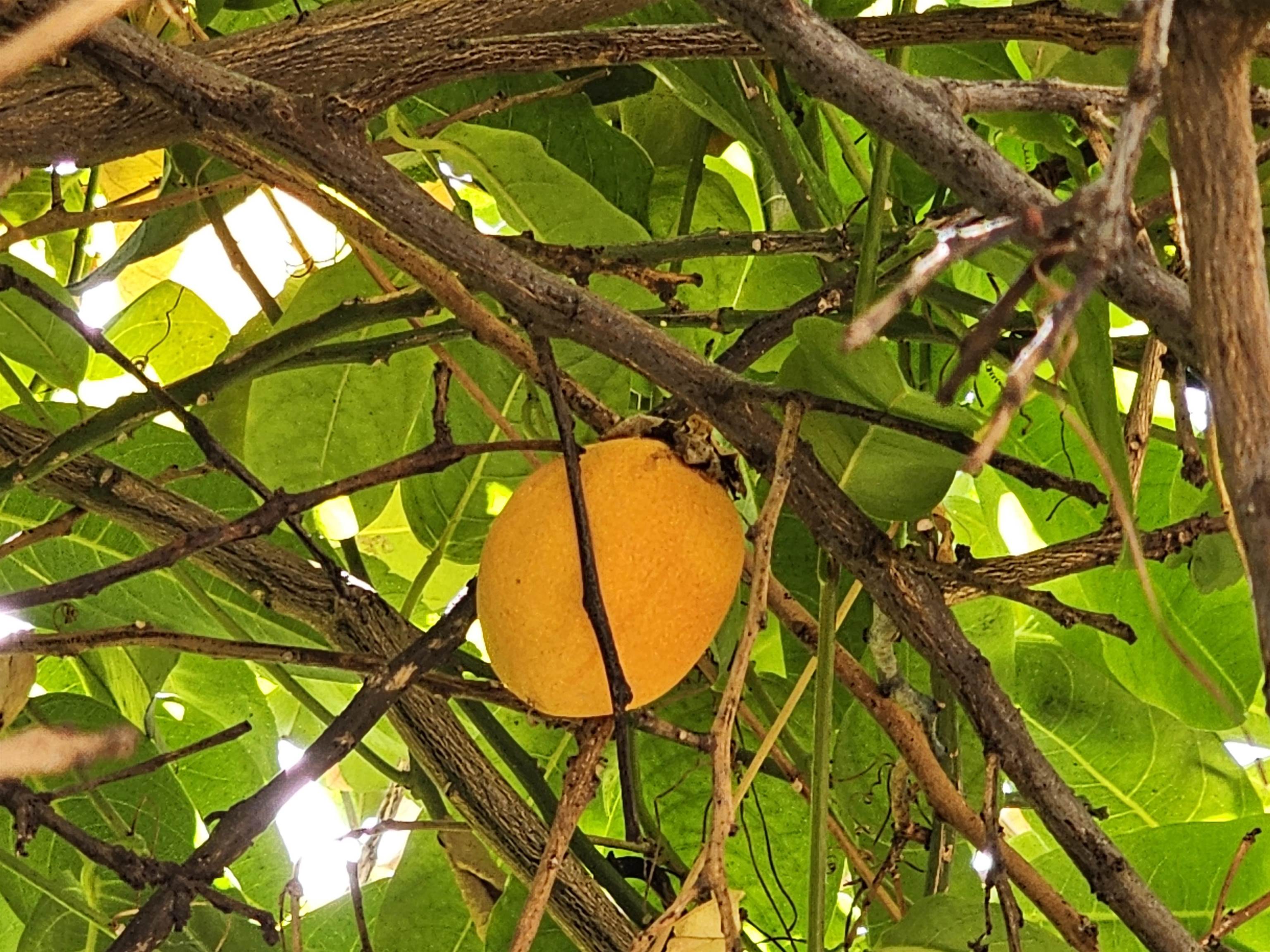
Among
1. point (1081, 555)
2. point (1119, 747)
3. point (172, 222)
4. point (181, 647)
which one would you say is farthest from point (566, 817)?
point (1119, 747)

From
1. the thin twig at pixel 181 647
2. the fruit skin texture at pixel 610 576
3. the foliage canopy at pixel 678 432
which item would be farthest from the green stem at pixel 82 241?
the fruit skin texture at pixel 610 576

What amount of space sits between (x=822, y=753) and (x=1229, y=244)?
30cm

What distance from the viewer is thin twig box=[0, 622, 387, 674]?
568mm

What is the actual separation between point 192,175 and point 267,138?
356 mm

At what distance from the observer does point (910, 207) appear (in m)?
0.85

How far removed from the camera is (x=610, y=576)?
1.67 feet

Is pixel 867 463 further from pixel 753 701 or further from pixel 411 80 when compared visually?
pixel 753 701

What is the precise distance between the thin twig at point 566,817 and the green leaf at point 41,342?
41 cm

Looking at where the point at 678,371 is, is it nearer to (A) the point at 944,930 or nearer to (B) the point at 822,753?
(B) the point at 822,753

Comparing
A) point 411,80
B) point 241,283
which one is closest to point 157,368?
point 241,283

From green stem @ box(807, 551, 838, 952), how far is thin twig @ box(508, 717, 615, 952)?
8cm

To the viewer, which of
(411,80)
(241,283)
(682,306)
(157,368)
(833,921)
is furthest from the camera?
(241,283)

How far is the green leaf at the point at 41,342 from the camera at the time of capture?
0.78 metres

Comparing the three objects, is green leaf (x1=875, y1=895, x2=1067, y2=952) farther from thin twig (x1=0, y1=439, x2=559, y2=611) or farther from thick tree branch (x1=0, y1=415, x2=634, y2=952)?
thin twig (x1=0, y1=439, x2=559, y2=611)
